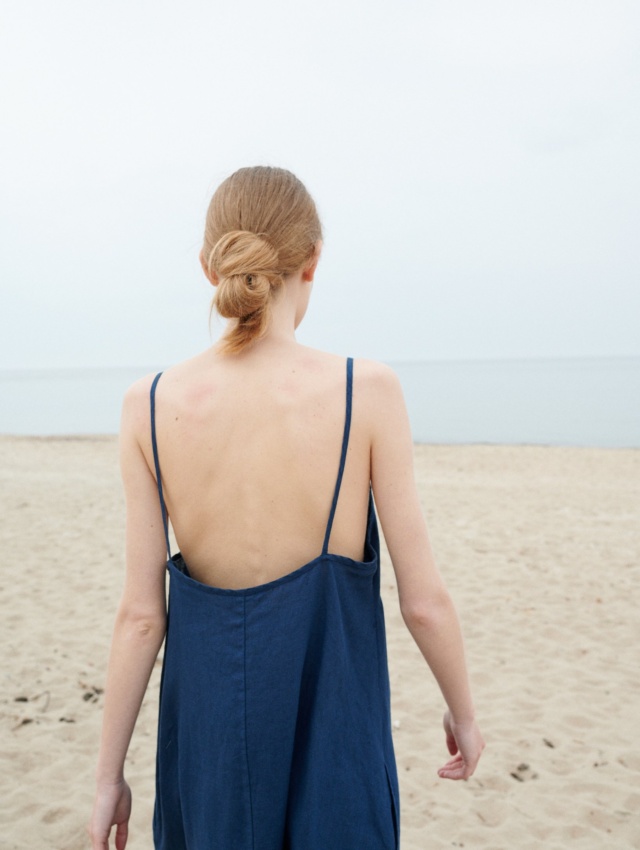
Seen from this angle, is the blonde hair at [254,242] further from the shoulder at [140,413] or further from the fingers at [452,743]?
the fingers at [452,743]

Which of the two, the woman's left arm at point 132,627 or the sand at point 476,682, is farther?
the sand at point 476,682

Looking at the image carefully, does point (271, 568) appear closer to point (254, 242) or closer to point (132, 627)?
point (132, 627)

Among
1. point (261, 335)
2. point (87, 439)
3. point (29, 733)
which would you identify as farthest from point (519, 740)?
point (87, 439)

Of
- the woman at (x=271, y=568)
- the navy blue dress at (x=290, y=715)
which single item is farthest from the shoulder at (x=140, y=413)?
the navy blue dress at (x=290, y=715)

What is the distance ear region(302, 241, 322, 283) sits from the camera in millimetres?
1424

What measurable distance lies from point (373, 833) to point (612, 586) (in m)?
6.48

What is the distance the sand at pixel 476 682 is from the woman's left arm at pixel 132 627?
7.15ft

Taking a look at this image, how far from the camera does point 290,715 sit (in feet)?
4.17

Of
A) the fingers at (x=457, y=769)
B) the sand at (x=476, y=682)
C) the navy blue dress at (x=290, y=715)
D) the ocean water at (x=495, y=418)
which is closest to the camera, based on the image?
the navy blue dress at (x=290, y=715)

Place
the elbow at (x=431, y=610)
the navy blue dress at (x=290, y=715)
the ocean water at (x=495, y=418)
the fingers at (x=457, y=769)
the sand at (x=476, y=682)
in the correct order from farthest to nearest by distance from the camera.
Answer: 1. the ocean water at (x=495, y=418)
2. the sand at (x=476, y=682)
3. the fingers at (x=457, y=769)
4. the elbow at (x=431, y=610)
5. the navy blue dress at (x=290, y=715)

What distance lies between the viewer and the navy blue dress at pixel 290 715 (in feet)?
4.14

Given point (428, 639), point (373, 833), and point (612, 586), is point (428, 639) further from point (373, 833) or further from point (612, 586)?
point (612, 586)

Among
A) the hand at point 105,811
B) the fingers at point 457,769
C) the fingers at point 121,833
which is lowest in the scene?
the fingers at point 121,833

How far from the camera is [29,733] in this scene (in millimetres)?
4156
